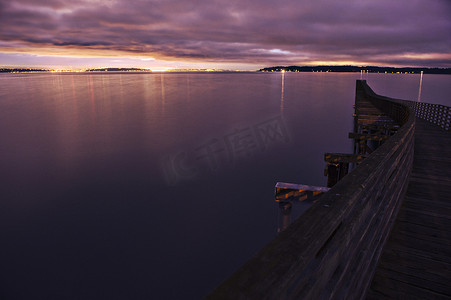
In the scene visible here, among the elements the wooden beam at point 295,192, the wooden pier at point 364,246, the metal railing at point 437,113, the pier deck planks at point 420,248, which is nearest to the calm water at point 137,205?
the wooden beam at point 295,192

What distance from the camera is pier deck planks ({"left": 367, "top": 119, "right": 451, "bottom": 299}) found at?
289cm

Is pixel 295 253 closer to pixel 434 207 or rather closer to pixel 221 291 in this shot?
pixel 221 291

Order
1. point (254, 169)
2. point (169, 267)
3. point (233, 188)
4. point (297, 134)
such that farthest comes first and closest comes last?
point (297, 134)
point (254, 169)
point (233, 188)
point (169, 267)

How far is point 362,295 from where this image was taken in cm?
255

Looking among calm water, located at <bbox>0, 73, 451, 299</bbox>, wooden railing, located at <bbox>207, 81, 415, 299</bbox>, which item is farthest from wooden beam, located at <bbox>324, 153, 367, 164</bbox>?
wooden railing, located at <bbox>207, 81, 415, 299</bbox>

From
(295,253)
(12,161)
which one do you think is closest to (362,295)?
(295,253)

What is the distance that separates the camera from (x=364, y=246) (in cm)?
237

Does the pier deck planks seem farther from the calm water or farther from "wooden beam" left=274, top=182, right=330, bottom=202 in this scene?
the calm water

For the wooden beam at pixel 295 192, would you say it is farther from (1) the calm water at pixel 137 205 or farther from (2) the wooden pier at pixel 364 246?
(1) the calm water at pixel 137 205

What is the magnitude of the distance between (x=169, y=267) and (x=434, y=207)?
24.1ft

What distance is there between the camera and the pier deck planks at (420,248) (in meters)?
2.89

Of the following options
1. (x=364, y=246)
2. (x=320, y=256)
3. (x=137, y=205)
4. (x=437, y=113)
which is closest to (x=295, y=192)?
(x=364, y=246)

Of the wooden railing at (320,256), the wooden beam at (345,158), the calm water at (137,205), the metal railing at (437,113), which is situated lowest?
the calm water at (137,205)

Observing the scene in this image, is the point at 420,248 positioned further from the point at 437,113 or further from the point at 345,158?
the point at 437,113
